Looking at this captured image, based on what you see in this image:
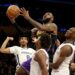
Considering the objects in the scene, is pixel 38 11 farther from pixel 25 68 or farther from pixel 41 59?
pixel 41 59

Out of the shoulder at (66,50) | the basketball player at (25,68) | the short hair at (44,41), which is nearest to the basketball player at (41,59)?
the short hair at (44,41)

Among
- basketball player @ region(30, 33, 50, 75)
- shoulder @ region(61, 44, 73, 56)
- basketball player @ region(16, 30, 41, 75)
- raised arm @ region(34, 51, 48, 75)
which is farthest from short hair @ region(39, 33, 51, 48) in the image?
basketball player @ region(16, 30, 41, 75)

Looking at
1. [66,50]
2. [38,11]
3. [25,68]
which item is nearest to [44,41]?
[66,50]

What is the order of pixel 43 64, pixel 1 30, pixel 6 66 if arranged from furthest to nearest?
pixel 1 30 < pixel 6 66 < pixel 43 64

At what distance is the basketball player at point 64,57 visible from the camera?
4.88m

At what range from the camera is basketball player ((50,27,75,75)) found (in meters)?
4.88

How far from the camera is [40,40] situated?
182 inches

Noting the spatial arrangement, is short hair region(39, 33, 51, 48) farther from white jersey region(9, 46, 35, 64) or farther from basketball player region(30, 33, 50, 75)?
white jersey region(9, 46, 35, 64)

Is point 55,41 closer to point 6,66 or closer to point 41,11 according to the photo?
point 6,66

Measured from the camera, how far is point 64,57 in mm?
4906

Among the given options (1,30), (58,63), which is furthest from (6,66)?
(58,63)

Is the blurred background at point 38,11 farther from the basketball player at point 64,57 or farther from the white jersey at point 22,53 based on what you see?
the basketball player at point 64,57

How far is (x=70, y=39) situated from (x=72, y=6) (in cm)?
728

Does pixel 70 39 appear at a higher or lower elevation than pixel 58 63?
higher
